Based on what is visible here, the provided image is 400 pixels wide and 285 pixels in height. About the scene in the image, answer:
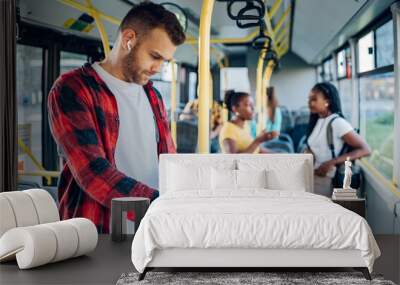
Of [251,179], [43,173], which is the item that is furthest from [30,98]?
[251,179]

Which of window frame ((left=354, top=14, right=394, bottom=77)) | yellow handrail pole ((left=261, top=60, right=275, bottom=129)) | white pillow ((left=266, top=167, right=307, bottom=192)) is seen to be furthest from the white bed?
window frame ((left=354, top=14, right=394, bottom=77))

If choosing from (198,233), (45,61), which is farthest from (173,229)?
(45,61)

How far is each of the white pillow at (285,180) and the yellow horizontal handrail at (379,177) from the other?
0.90 m

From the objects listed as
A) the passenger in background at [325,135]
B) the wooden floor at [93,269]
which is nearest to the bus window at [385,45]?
the passenger in background at [325,135]

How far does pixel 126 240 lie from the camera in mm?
7117

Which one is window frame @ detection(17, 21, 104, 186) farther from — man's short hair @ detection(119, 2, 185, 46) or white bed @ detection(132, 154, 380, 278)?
white bed @ detection(132, 154, 380, 278)

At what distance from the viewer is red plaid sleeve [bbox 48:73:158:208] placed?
748 centimetres

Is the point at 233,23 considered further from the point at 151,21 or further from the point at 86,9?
the point at 86,9

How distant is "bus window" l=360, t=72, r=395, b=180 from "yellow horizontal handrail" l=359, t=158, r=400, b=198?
4 cm

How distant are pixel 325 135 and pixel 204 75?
1.49 m

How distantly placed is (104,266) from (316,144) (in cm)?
292

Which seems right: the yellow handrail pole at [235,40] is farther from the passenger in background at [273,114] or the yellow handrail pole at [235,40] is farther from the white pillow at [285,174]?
the white pillow at [285,174]

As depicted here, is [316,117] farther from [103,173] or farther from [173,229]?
[173,229]

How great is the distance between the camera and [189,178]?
6.99 meters
